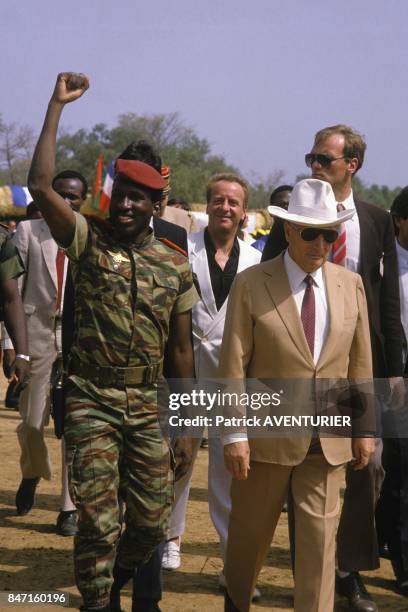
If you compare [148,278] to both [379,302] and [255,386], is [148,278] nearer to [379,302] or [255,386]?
[255,386]

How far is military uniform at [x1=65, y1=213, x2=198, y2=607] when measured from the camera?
4797 millimetres

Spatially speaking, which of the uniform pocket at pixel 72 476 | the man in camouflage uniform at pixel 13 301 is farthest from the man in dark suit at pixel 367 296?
the uniform pocket at pixel 72 476

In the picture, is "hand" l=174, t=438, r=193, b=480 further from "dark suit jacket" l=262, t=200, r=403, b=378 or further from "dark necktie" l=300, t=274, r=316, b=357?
"dark suit jacket" l=262, t=200, r=403, b=378

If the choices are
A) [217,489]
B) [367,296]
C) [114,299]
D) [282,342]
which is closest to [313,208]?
[282,342]

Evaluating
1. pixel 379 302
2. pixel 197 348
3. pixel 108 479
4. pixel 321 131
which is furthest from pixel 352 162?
pixel 108 479

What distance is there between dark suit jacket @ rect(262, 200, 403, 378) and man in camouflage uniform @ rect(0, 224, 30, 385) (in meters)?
1.41

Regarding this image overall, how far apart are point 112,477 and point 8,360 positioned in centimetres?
176

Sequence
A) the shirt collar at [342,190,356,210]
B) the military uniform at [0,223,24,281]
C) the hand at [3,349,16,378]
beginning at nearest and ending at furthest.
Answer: the military uniform at [0,223,24,281] < the shirt collar at [342,190,356,210] < the hand at [3,349,16,378]

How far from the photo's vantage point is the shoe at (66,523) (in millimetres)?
7191

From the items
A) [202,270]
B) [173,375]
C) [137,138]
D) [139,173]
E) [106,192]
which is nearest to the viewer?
[139,173]

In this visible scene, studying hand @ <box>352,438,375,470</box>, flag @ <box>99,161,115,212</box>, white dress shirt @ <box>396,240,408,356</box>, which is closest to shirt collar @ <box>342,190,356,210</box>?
white dress shirt @ <box>396,240,408,356</box>

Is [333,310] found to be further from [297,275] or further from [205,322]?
[205,322]

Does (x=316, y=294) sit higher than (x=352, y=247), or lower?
lower

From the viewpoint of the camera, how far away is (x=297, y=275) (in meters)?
4.93
